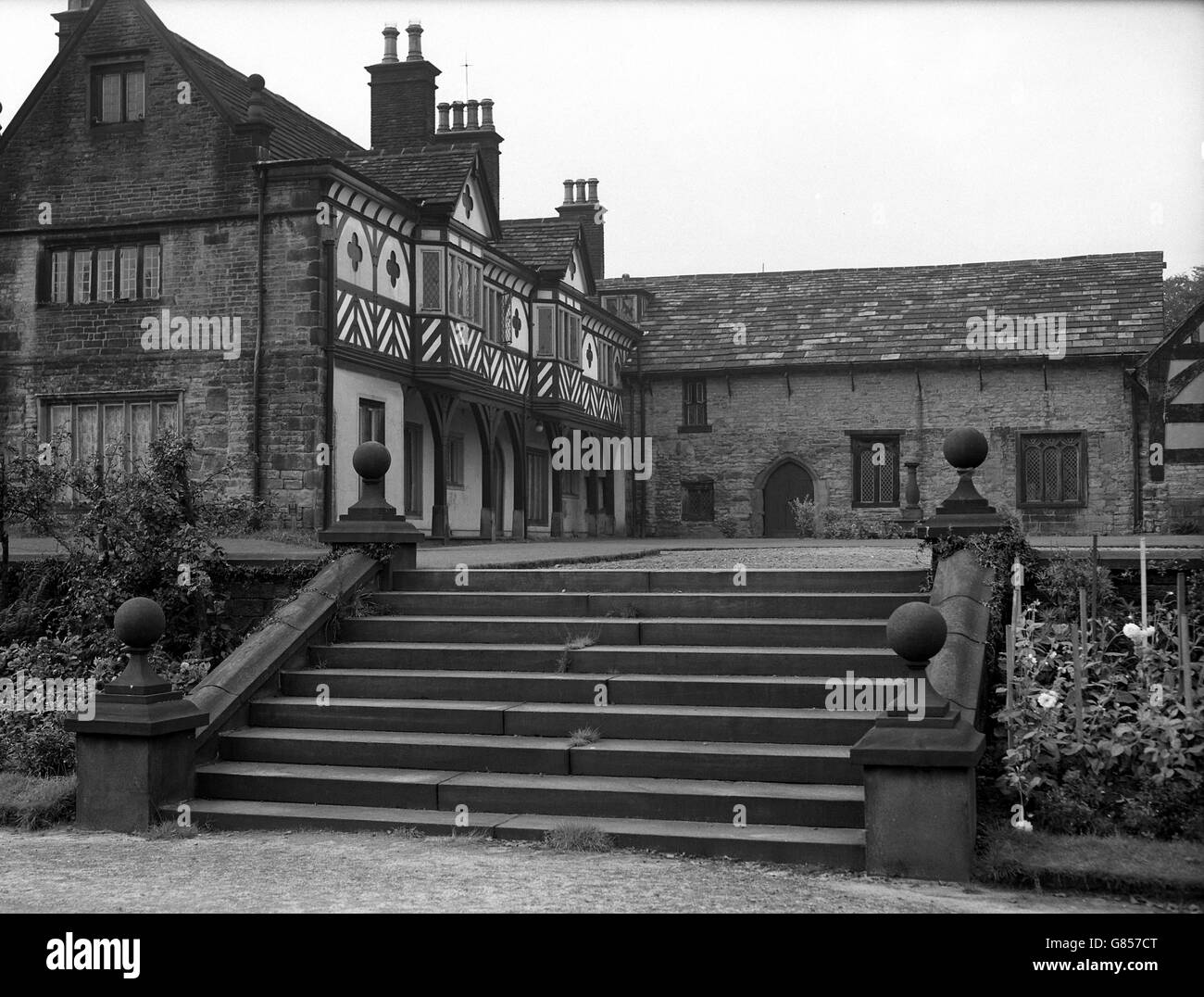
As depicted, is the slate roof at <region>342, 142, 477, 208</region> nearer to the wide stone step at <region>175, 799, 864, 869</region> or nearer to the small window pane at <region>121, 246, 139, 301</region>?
the small window pane at <region>121, 246, 139, 301</region>

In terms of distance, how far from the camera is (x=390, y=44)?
25328 millimetres

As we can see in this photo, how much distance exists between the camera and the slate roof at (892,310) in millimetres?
31234

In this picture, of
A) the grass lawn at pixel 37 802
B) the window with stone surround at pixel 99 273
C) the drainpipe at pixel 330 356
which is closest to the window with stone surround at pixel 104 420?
the window with stone surround at pixel 99 273

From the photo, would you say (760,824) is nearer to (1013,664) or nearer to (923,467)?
(1013,664)

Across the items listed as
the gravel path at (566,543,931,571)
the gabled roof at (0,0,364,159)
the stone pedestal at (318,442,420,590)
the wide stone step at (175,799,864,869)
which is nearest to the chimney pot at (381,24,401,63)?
the gabled roof at (0,0,364,159)

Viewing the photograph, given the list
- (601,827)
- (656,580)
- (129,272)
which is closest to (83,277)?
(129,272)

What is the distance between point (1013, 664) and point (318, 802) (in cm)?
398

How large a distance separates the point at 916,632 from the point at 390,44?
71.6ft

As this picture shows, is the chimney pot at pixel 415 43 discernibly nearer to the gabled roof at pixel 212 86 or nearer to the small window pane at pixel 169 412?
the gabled roof at pixel 212 86

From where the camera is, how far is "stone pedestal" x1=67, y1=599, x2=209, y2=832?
735 centimetres

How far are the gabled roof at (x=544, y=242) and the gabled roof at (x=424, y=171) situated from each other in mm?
4070

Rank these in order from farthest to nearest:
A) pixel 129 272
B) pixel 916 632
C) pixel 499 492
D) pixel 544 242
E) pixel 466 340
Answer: pixel 544 242 < pixel 499 492 < pixel 466 340 < pixel 129 272 < pixel 916 632

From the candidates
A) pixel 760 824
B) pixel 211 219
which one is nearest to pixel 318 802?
pixel 760 824

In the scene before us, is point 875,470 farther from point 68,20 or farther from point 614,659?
point 614,659
